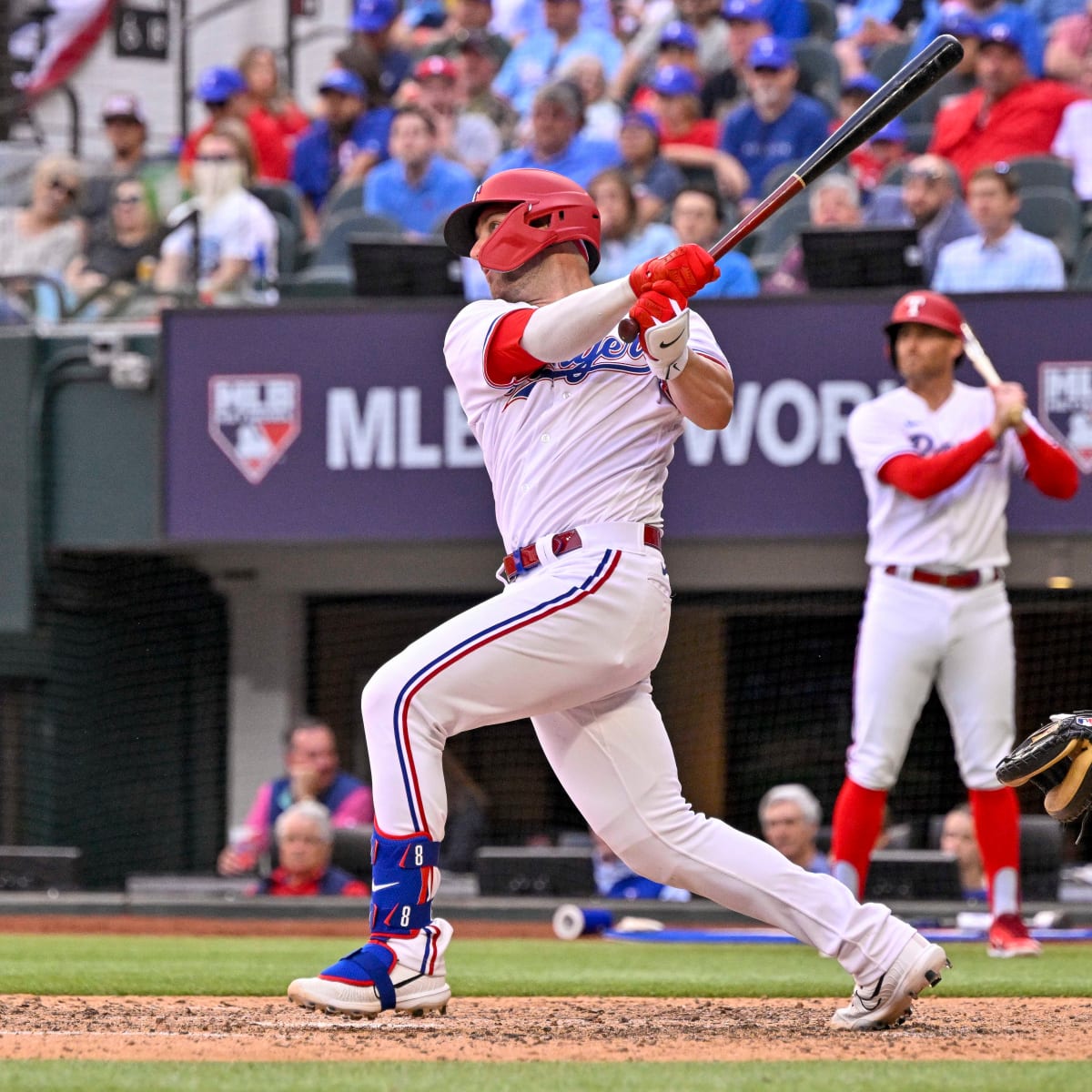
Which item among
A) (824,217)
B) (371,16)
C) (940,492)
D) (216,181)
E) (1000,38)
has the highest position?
(371,16)

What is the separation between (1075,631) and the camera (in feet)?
34.4

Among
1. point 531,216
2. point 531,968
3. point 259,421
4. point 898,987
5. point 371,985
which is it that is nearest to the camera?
point 371,985

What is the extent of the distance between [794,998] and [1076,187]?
595cm

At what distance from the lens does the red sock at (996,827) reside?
19.5 ft

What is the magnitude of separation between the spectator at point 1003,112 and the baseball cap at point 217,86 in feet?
14.7

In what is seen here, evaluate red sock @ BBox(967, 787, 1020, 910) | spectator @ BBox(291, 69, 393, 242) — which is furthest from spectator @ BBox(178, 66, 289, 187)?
red sock @ BBox(967, 787, 1020, 910)

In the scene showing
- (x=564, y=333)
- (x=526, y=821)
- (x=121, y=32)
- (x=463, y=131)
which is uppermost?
(x=121, y=32)

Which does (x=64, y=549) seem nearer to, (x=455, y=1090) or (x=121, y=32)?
(x=121, y=32)

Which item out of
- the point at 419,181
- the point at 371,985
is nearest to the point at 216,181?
the point at 419,181

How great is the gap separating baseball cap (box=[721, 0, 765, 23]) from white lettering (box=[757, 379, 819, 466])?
10.2 ft

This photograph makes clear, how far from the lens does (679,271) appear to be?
345 cm

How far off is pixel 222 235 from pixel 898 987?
7.02 meters

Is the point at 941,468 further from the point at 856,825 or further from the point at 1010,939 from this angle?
the point at 1010,939

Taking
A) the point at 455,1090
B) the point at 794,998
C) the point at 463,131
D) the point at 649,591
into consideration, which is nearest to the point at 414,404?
the point at 463,131
